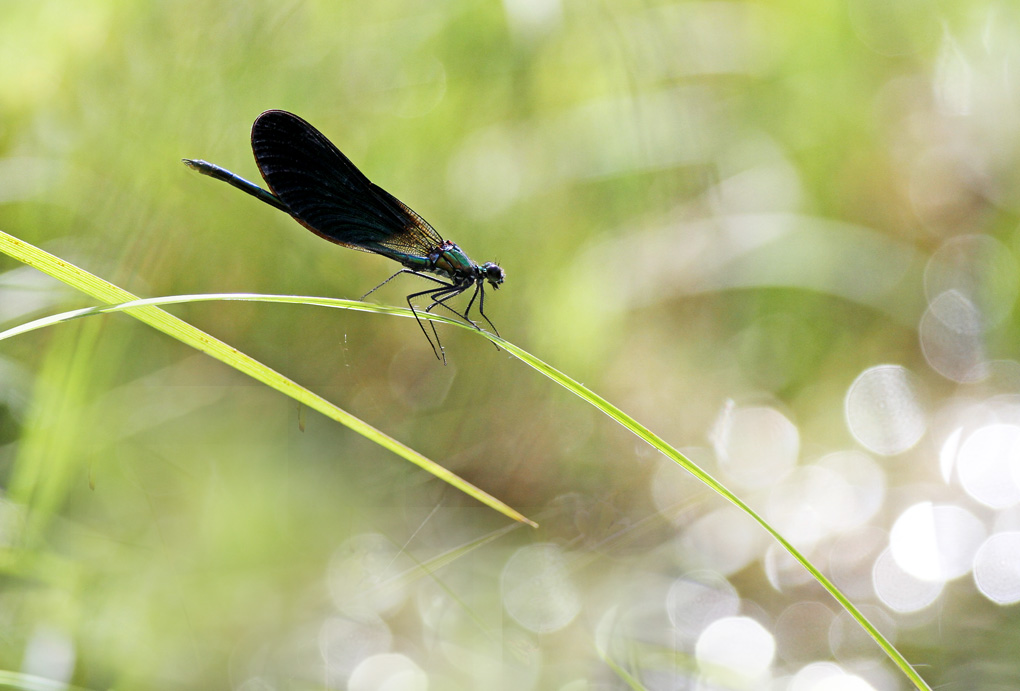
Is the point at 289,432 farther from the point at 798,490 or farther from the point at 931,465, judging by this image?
the point at 931,465

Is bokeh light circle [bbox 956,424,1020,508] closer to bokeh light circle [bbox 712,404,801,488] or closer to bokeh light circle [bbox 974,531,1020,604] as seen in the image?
bokeh light circle [bbox 974,531,1020,604]

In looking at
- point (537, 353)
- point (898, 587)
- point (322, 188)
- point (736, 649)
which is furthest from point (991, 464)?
point (322, 188)

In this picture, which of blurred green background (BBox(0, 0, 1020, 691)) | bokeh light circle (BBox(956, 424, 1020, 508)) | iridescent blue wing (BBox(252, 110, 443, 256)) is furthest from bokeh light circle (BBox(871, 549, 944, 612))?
iridescent blue wing (BBox(252, 110, 443, 256))

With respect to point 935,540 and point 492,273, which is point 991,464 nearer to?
point 935,540

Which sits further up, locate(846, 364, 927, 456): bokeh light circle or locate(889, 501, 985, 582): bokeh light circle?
locate(846, 364, 927, 456): bokeh light circle

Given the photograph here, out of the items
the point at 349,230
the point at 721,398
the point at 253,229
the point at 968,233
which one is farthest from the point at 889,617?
the point at 253,229

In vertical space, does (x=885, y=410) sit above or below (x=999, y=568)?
above
